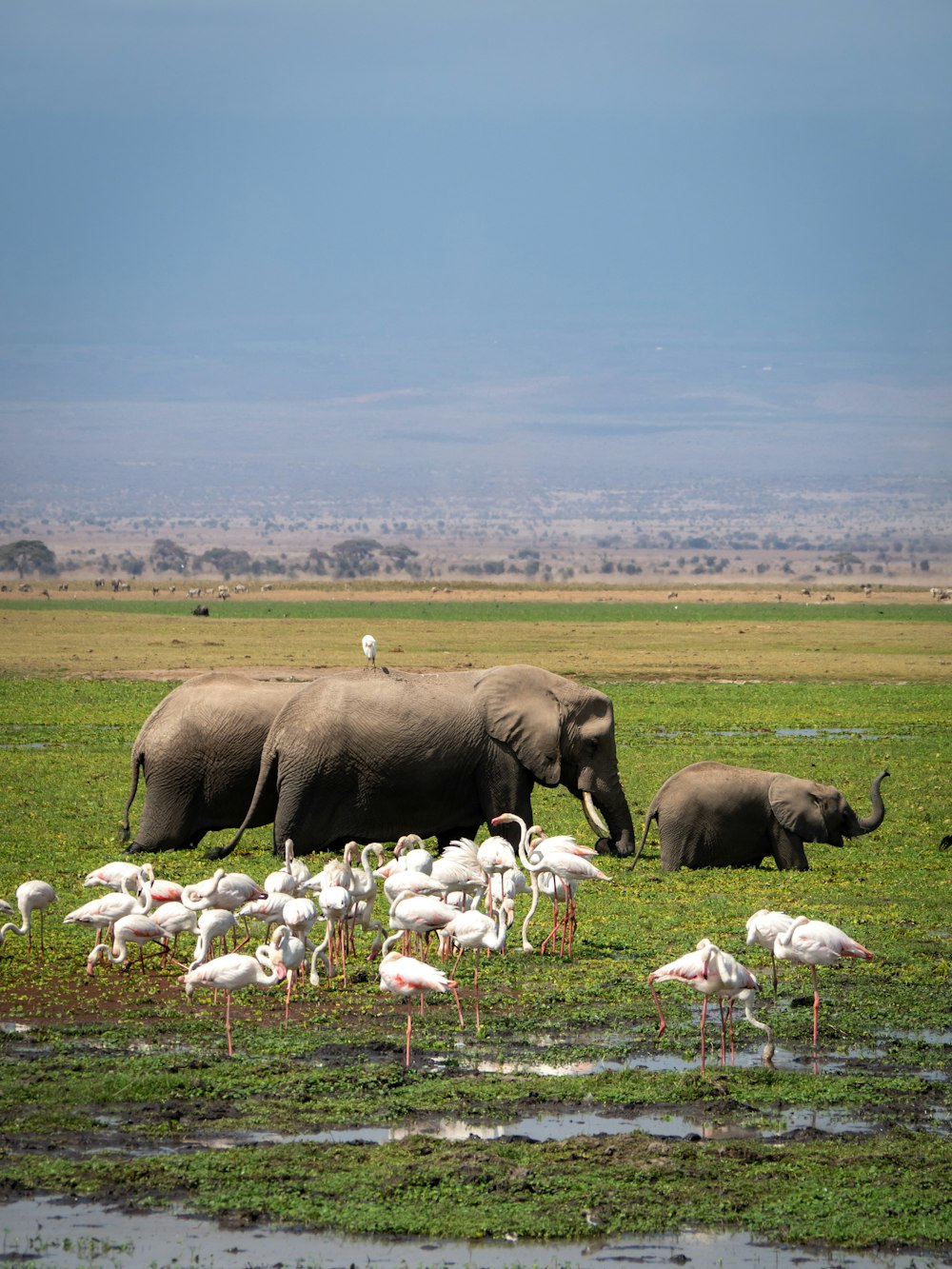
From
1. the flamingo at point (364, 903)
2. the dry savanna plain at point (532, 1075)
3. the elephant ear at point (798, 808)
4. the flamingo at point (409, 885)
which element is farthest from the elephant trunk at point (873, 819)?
the flamingo at point (409, 885)

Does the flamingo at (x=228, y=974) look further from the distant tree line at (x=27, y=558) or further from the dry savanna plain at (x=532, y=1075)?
the distant tree line at (x=27, y=558)

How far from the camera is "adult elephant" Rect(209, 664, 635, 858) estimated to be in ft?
62.3

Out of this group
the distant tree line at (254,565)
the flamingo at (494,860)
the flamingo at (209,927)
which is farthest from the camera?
the distant tree line at (254,565)

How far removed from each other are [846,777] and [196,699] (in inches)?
409

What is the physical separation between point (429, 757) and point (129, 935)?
6.80m

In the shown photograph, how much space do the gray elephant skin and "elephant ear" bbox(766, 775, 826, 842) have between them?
545 cm

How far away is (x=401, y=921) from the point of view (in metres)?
12.8

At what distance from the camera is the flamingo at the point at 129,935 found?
42.1 feet

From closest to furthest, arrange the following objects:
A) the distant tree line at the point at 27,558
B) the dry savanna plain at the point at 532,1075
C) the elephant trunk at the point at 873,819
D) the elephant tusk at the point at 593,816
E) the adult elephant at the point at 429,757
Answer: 1. the dry savanna plain at the point at 532,1075
2. the adult elephant at the point at 429,757
3. the elephant tusk at the point at 593,816
4. the elephant trunk at the point at 873,819
5. the distant tree line at the point at 27,558

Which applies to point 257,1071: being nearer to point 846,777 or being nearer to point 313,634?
point 846,777

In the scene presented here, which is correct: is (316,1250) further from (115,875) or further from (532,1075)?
(115,875)

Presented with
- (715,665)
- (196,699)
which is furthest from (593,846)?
(715,665)

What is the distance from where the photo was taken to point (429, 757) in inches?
759

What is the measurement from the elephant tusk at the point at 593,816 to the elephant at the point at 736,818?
55cm
